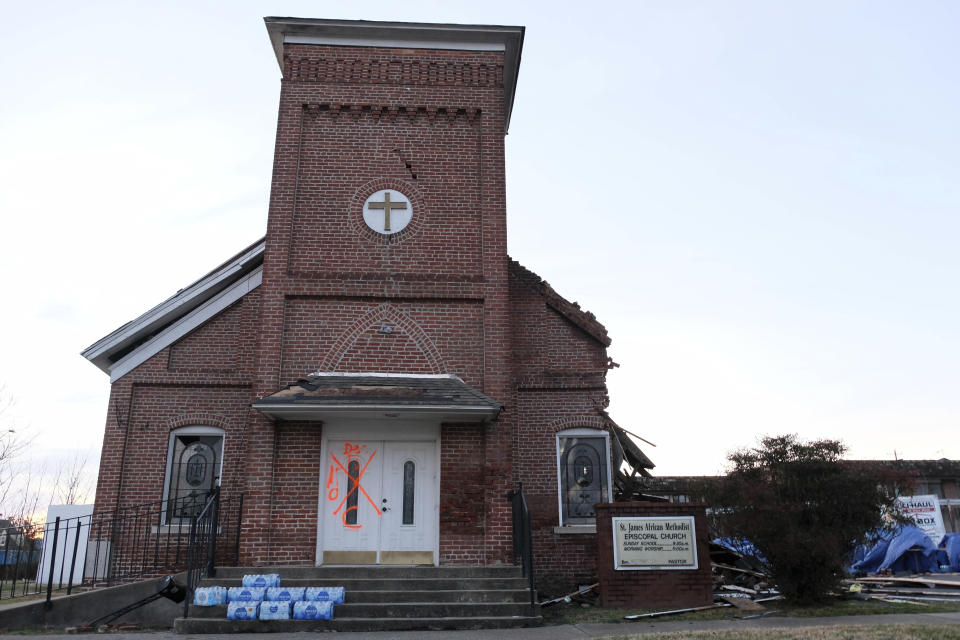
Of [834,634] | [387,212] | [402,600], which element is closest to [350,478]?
[402,600]

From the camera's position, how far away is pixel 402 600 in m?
9.30

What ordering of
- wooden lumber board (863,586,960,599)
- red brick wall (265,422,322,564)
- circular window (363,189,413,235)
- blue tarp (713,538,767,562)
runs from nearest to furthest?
1. blue tarp (713,538,767,562)
2. red brick wall (265,422,322,564)
3. wooden lumber board (863,586,960,599)
4. circular window (363,189,413,235)

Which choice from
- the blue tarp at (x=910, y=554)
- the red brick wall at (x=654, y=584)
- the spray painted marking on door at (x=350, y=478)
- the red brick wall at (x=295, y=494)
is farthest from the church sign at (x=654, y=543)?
the blue tarp at (x=910, y=554)

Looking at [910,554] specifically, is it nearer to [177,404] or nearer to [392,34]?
[392,34]

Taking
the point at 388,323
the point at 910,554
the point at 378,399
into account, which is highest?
the point at 388,323

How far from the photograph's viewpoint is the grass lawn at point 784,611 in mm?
9398

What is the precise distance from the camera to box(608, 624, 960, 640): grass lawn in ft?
24.0

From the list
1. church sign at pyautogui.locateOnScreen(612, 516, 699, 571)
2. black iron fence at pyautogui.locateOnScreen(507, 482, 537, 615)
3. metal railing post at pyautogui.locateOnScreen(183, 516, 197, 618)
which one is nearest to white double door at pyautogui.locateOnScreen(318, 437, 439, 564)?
black iron fence at pyautogui.locateOnScreen(507, 482, 537, 615)

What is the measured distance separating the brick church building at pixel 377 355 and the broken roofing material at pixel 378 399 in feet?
0.15

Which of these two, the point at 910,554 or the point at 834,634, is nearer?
the point at 834,634

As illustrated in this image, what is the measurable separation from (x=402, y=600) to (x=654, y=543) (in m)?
3.94

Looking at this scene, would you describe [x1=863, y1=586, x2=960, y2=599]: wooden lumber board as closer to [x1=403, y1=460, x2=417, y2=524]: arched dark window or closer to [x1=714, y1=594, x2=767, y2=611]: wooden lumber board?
[x1=714, y1=594, x2=767, y2=611]: wooden lumber board

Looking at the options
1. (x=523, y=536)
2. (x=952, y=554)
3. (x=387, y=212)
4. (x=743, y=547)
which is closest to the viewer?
(x=523, y=536)

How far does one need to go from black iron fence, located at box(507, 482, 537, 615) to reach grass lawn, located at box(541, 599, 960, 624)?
63 centimetres
